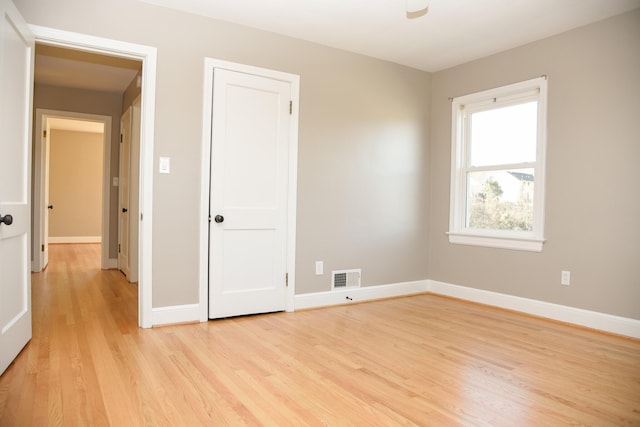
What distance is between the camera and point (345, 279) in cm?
430

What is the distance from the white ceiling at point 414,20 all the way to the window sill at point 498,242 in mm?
1897

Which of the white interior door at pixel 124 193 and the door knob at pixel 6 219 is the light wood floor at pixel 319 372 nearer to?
the door knob at pixel 6 219

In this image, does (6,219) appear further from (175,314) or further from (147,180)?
(175,314)

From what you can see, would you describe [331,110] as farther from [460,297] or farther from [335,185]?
[460,297]

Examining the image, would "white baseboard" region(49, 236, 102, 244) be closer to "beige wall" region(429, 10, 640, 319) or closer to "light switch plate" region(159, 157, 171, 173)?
"light switch plate" region(159, 157, 171, 173)

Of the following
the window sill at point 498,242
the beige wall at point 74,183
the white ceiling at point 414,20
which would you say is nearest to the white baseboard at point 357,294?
the window sill at point 498,242

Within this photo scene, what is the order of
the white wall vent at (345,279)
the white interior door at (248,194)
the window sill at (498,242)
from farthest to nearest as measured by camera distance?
the white wall vent at (345,279) → the window sill at (498,242) → the white interior door at (248,194)

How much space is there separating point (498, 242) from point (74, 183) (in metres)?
9.00

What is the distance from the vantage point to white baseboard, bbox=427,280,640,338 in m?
3.33

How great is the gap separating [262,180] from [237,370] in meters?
1.78

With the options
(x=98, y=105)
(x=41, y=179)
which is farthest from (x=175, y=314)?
(x=98, y=105)

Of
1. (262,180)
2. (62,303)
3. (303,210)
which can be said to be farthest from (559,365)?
(62,303)

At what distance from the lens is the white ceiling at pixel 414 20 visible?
324cm

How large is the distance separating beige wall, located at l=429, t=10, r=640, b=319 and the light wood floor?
1.39ft
